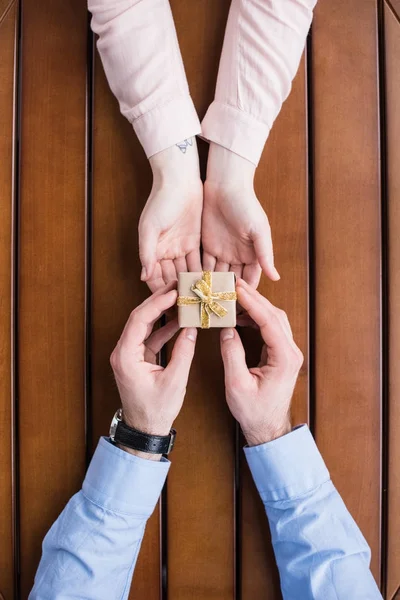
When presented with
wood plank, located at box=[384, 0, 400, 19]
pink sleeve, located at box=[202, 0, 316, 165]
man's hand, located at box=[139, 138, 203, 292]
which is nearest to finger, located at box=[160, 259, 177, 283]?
man's hand, located at box=[139, 138, 203, 292]

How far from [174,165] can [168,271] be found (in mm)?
169

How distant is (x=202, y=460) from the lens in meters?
0.75

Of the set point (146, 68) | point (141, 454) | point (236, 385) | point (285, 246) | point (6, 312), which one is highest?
point (146, 68)

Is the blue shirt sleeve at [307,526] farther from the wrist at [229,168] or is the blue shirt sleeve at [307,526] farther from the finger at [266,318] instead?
the wrist at [229,168]

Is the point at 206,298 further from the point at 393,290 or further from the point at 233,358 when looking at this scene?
the point at 393,290

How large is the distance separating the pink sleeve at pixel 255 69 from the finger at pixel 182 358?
0.31 meters

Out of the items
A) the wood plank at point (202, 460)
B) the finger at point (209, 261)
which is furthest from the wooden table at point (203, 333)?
the finger at point (209, 261)

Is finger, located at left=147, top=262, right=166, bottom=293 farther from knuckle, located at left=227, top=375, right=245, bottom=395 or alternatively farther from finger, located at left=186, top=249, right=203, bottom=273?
knuckle, located at left=227, top=375, right=245, bottom=395

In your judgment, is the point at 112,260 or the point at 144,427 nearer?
the point at 144,427

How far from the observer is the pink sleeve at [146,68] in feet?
2.23

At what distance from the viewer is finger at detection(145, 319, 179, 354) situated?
702 mm

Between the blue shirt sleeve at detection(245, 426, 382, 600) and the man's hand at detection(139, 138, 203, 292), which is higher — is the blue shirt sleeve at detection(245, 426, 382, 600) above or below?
below

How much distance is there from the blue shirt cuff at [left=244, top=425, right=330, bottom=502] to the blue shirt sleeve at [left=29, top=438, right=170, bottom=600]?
0.15 metres

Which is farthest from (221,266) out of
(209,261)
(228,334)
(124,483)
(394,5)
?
(394,5)
